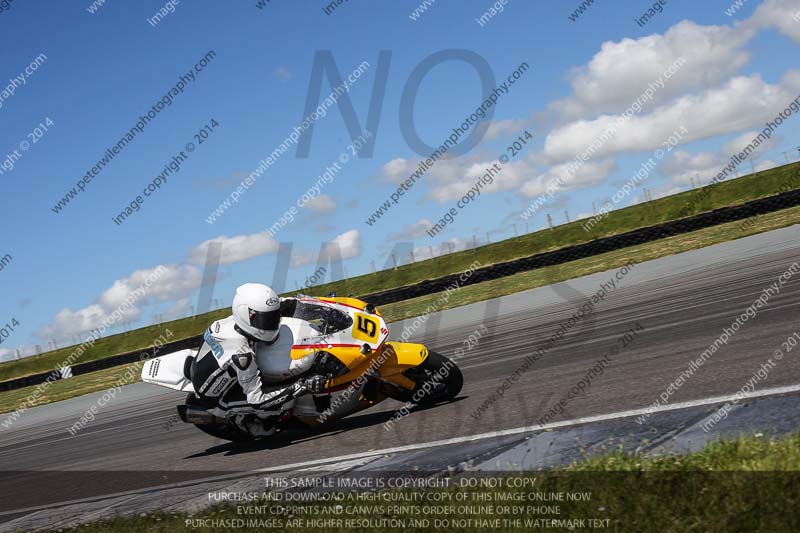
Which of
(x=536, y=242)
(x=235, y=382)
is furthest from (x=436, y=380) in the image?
(x=536, y=242)

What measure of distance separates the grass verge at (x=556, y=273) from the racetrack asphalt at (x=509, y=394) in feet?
21.7

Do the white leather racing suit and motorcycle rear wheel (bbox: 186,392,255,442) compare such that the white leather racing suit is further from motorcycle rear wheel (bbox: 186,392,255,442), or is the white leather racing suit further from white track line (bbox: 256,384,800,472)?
white track line (bbox: 256,384,800,472)

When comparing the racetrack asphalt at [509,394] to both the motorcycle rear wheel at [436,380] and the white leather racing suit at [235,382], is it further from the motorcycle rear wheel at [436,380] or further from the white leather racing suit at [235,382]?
the white leather racing suit at [235,382]

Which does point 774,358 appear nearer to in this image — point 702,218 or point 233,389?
point 233,389

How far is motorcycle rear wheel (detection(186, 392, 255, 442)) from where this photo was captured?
7531 millimetres

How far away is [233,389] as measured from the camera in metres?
7.38

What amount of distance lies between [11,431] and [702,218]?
19.9 m

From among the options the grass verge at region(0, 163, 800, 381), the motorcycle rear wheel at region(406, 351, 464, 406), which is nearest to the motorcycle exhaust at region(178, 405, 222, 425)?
the motorcycle rear wheel at region(406, 351, 464, 406)

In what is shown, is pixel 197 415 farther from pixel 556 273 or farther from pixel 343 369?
pixel 556 273

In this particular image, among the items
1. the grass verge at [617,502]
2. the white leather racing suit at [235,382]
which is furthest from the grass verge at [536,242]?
the grass verge at [617,502]

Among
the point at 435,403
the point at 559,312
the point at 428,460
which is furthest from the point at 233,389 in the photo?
the point at 559,312

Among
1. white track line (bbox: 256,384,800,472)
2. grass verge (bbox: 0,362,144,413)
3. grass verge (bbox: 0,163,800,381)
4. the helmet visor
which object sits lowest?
white track line (bbox: 256,384,800,472)

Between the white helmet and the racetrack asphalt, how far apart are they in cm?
109

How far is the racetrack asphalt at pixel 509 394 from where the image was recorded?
618cm
